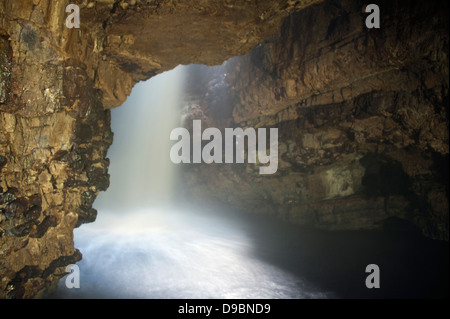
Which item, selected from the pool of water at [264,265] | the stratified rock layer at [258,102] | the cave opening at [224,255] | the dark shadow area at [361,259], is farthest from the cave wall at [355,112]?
the pool of water at [264,265]

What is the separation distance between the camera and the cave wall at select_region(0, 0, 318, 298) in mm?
3402

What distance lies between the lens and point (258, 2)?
13.6 feet

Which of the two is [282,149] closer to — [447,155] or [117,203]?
[447,155]

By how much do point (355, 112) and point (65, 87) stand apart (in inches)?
356

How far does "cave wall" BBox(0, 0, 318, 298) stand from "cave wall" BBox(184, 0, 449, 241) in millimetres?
3936

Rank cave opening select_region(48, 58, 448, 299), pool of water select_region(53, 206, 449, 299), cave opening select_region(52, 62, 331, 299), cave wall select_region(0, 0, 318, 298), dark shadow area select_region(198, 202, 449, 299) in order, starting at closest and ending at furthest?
cave wall select_region(0, 0, 318, 298)
dark shadow area select_region(198, 202, 449, 299)
pool of water select_region(53, 206, 449, 299)
cave opening select_region(48, 58, 448, 299)
cave opening select_region(52, 62, 331, 299)

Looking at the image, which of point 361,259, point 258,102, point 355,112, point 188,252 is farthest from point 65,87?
point 361,259

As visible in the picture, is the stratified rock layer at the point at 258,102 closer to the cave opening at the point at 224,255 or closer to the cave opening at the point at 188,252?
the cave opening at the point at 224,255

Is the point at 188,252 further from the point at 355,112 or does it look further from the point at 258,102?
the point at 355,112

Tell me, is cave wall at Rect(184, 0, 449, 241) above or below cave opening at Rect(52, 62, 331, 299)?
above

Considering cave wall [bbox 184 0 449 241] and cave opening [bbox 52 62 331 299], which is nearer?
cave wall [bbox 184 0 449 241]

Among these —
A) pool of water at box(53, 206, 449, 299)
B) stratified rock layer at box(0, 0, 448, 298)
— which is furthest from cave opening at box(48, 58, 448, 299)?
stratified rock layer at box(0, 0, 448, 298)

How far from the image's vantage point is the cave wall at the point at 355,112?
21.1ft

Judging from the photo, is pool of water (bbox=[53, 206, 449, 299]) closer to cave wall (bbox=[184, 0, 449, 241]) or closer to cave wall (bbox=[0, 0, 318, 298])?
cave wall (bbox=[184, 0, 449, 241])
